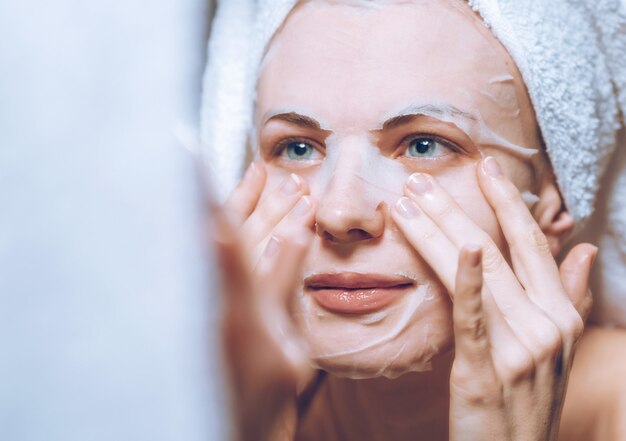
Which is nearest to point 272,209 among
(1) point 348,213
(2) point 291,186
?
(2) point 291,186

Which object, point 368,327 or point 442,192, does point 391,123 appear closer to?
point 442,192

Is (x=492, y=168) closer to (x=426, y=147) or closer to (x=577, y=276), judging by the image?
(x=426, y=147)

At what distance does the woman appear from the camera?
33.0 inches

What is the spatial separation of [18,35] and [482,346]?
0.58 meters

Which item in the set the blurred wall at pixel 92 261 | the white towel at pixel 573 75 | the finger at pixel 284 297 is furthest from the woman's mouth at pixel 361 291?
the blurred wall at pixel 92 261

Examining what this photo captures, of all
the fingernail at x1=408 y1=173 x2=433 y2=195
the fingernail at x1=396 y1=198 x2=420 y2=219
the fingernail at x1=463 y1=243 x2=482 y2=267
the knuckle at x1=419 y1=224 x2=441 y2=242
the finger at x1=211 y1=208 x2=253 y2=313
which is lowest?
the knuckle at x1=419 y1=224 x2=441 y2=242

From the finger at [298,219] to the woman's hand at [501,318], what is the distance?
0.11 m

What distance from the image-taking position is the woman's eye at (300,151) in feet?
3.20

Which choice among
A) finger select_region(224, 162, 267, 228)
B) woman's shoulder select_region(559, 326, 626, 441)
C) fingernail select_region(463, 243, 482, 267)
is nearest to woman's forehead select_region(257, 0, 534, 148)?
finger select_region(224, 162, 267, 228)

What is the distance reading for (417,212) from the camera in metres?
0.87

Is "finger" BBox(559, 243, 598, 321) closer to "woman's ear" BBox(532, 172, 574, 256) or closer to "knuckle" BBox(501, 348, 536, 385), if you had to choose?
"woman's ear" BBox(532, 172, 574, 256)

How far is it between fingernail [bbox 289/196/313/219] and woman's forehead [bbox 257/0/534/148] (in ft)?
0.33

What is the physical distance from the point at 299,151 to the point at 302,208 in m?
0.11

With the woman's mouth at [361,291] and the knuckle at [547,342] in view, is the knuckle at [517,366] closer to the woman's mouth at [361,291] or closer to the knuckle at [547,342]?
the knuckle at [547,342]
